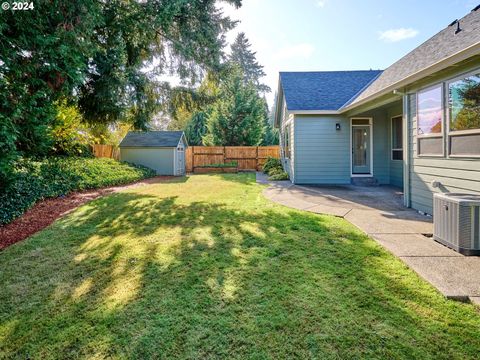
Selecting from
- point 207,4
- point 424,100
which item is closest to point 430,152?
point 424,100

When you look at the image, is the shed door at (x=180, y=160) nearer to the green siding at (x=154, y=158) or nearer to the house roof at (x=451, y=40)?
the green siding at (x=154, y=158)

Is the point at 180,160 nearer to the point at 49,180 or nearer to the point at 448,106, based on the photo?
the point at 49,180

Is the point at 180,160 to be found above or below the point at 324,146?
below

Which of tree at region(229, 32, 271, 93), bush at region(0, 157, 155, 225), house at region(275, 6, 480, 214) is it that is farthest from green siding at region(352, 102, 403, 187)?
tree at region(229, 32, 271, 93)

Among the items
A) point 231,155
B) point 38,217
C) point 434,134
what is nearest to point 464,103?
point 434,134

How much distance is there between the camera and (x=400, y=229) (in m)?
4.24

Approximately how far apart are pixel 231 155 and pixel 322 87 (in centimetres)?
914

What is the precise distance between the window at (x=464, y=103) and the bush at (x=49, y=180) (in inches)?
317

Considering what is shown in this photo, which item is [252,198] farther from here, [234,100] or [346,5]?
[234,100]

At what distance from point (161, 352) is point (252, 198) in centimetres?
575

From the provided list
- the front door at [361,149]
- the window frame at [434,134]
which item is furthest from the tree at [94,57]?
the window frame at [434,134]

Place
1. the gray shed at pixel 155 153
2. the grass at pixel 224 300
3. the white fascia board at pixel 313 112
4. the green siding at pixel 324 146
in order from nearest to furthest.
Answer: the grass at pixel 224 300, the white fascia board at pixel 313 112, the green siding at pixel 324 146, the gray shed at pixel 155 153

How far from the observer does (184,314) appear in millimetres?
2281

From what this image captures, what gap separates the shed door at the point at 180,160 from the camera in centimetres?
1752
